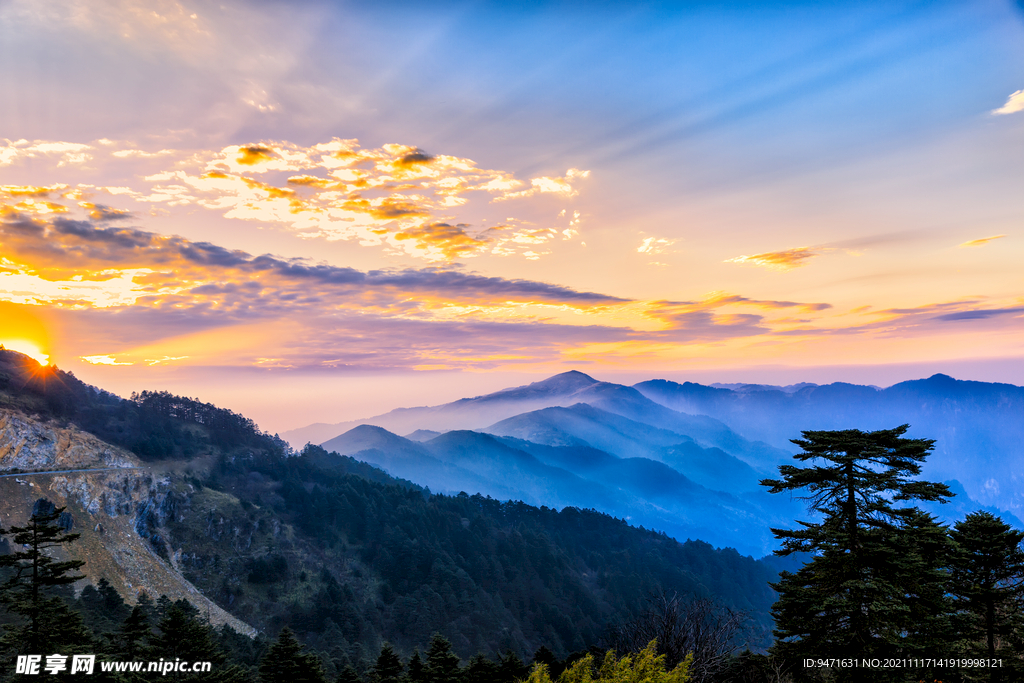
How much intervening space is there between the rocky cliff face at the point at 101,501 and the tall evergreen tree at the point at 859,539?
328 ft

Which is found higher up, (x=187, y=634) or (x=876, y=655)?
(x=876, y=655)

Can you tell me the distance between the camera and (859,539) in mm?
23266

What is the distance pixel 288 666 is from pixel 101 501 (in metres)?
83.7

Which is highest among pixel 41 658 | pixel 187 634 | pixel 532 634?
pixel 41 658

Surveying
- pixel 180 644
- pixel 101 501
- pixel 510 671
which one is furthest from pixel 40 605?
pixel 101 501

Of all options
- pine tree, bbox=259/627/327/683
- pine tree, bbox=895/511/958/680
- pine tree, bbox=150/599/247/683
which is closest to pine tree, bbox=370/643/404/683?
pine tree, bbox=259/627/327/683

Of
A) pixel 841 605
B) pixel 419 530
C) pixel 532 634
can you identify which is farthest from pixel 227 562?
pixel 841 605

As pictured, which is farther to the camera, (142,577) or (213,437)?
(213,437)

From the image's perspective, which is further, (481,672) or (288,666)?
(288,666)

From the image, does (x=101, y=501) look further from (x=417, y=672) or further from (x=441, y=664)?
(x=441, y=664)

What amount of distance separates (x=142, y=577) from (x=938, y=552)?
11034 cm

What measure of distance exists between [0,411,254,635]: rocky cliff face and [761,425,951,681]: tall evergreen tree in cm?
10002

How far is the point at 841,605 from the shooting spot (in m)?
22.8

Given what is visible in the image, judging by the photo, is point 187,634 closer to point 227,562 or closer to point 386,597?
point 227,562
